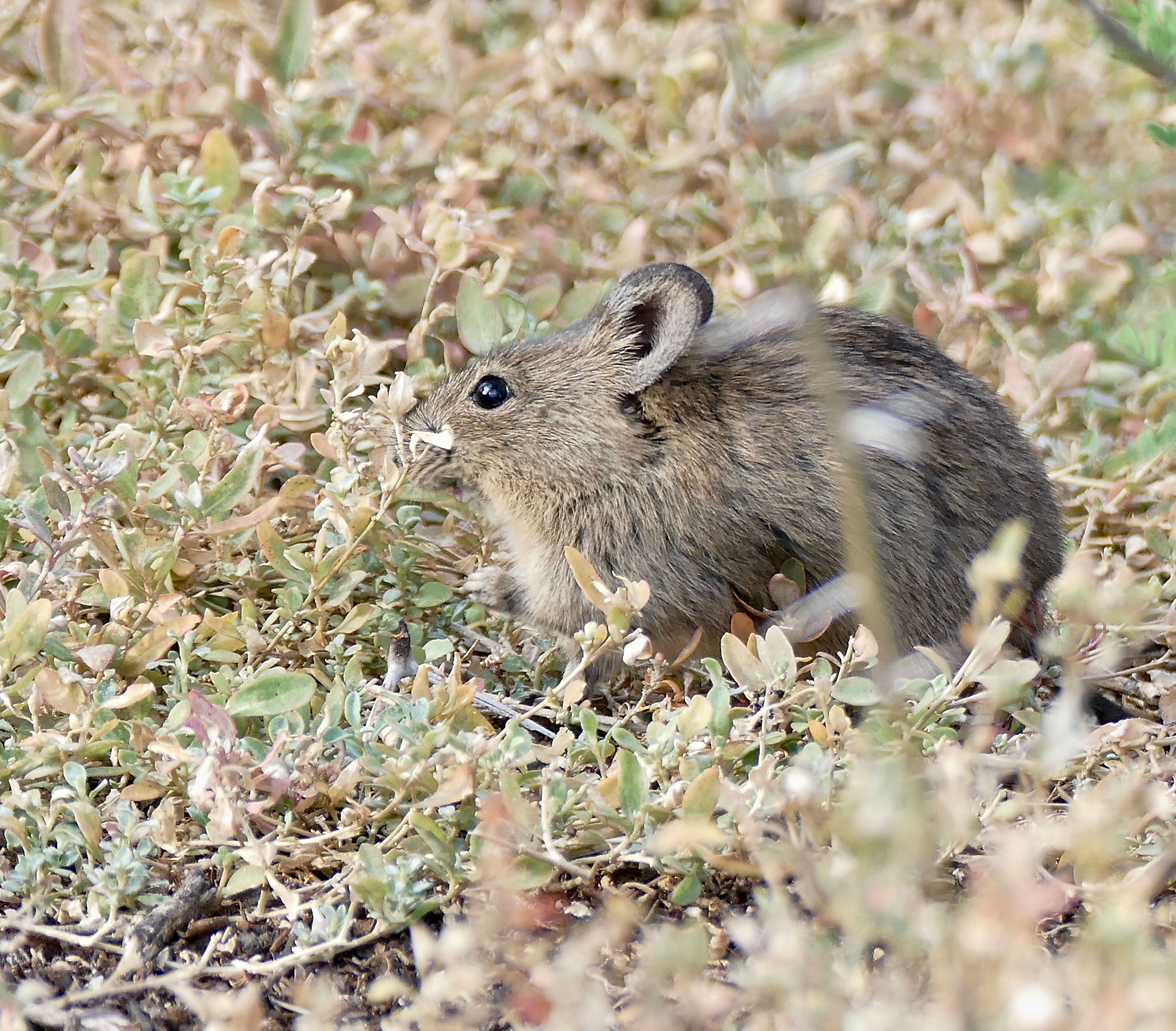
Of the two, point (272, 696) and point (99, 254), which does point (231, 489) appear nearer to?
point (272, 696)

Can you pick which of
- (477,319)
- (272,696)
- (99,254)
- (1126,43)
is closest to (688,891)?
(272,696)

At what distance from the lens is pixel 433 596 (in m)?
3.24

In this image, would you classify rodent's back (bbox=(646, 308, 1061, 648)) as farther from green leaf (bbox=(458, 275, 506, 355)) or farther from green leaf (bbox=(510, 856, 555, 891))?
green leaf (bbox=(510, 856, 555, 891))

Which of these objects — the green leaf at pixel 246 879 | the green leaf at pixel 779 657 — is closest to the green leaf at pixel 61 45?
the green leaf at pixel 246 879

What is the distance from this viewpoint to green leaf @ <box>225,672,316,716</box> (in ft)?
8.66

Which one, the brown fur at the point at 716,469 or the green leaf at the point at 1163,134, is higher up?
the green leaf at the point at 1163,134

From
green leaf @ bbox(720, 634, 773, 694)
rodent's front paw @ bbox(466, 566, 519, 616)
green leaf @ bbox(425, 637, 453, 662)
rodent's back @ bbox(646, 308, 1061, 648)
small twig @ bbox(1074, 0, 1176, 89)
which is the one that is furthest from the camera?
rodent's front paw @ bbox(466, 566, 519, 616)

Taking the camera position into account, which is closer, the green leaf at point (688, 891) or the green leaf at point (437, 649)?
the green leaf at point (688, 891)

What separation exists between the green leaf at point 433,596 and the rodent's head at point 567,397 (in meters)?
0.31

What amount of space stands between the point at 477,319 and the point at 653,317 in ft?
1.76

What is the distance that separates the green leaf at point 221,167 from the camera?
387cm

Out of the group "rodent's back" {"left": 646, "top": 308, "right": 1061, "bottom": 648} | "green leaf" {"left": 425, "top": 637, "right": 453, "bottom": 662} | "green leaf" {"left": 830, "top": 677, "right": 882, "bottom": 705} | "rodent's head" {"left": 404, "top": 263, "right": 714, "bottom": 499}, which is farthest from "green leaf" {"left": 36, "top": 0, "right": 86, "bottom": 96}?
"green leaf" {"left": 830, "top": 677, "right": 882, "bottom": 705}

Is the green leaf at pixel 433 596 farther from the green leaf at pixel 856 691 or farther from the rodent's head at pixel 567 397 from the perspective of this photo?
the green leaf at pixel 856 691

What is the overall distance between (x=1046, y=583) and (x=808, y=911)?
1165 mm
